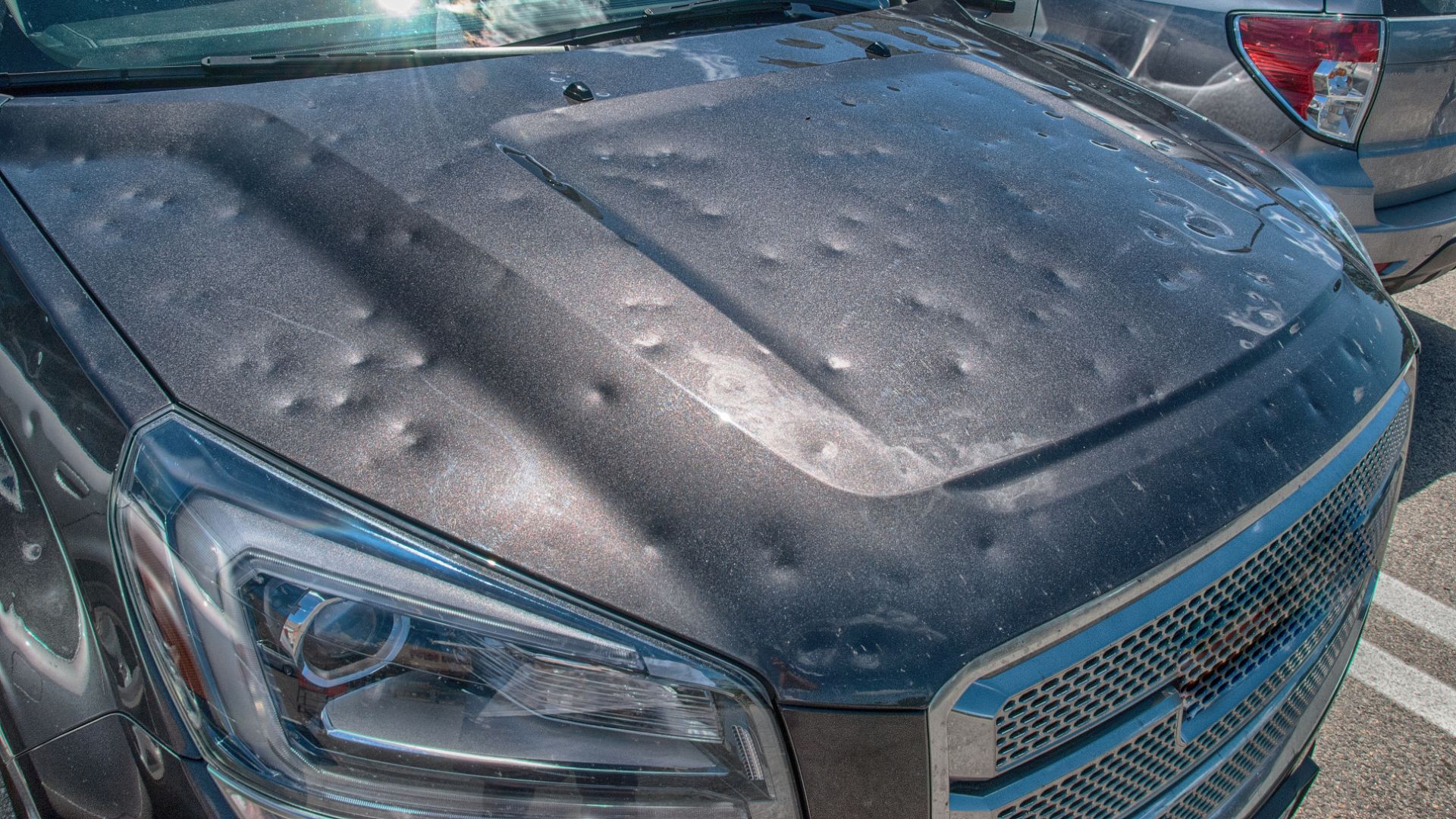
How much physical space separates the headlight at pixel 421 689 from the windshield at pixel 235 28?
1.19 m

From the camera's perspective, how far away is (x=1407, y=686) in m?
2.51

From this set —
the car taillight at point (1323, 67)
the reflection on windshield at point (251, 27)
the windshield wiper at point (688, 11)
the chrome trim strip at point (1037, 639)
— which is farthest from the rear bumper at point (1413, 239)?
the reflection on windshield at point (251, 27)

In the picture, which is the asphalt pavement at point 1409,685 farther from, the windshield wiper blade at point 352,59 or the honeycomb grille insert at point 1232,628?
the windshield wiper blade at point 352,59

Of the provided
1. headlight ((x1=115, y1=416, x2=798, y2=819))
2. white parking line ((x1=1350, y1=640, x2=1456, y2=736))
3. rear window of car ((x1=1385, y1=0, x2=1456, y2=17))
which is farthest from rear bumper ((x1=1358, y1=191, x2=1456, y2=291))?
headlight ((x1=115, y1=416, x2=798, y2=819))

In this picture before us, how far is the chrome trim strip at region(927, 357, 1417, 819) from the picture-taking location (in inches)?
43.5

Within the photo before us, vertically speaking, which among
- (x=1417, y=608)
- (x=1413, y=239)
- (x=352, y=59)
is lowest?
(x=1417, y=608)

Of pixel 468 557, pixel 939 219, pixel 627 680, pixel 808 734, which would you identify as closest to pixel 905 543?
pixel 808 734

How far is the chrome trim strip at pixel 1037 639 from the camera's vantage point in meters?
1.10

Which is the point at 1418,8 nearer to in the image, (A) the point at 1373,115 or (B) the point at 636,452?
(A) the point at 1373,115

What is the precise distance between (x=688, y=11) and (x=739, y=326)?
1307 mm

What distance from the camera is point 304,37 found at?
201 cm

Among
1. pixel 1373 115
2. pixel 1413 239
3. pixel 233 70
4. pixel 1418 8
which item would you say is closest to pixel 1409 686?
pixel 1413 239

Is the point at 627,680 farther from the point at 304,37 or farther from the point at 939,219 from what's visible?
the point at 304,37

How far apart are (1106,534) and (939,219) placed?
2.17 ft
